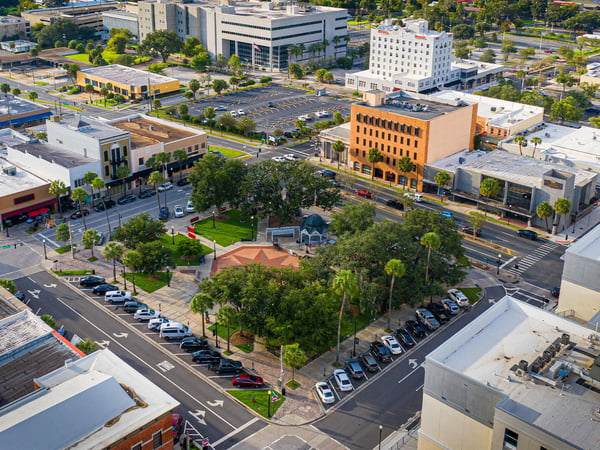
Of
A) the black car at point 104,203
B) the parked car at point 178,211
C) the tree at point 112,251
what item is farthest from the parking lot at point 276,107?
the tree at point 112,251

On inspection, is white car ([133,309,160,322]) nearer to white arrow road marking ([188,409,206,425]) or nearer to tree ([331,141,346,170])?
white arrow road marking ([188,409,206,425])

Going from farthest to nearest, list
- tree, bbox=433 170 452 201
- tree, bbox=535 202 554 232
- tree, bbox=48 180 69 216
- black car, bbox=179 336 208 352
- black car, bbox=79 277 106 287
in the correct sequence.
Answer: tree, bbox=433 170 452 201, tree, bbox=48 180 69 216, tree, bbox=535 202 554 232, black car, bbox=79 277 106 287, black car, bbox=179 336 208 352

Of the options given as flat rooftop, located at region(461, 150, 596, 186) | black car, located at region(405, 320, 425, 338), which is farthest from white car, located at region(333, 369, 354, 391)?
flat rooftop, located at region(461, 150, 596, 186)

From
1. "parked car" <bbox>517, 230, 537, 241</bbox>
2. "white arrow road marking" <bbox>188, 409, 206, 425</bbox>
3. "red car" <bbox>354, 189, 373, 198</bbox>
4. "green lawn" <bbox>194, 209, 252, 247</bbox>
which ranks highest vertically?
"red car" <bbox>354, 189, 373, 198</bbox>

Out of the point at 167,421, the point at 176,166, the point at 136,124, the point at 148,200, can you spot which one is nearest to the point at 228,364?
the point at 167,421

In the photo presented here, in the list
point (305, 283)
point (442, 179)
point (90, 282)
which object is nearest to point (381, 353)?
point (305, 283)

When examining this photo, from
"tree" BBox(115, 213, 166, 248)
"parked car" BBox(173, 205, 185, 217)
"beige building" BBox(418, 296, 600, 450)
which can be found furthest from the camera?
"parked car" BBox(173, 205, 185, 217)
